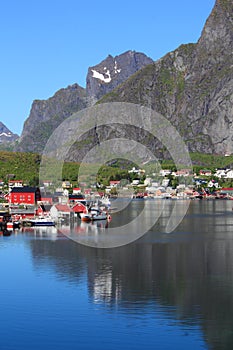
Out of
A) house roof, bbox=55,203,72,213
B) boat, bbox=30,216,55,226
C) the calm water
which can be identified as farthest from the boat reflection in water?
house roof, bbox=55,203,72,213

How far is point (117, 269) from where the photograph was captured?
5091 cm

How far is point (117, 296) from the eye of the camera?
41281 mm

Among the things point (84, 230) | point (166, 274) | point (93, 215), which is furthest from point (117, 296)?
point (93, 215)

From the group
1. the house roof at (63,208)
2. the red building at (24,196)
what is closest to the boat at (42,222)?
the house roof at (63,208)

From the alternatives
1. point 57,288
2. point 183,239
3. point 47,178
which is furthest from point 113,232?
point 47,178

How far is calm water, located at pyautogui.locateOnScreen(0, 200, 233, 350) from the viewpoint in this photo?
33.2 m

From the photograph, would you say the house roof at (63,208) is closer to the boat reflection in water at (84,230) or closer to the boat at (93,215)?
the boat at (93,215)

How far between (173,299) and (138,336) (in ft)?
23.8

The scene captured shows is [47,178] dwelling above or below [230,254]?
above

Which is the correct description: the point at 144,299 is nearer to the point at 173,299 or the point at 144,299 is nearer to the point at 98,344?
the point at 173,299

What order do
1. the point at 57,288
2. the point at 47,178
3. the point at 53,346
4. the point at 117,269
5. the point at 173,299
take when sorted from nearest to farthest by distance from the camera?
the point at 53,346 → the point at 173,299 → the point at 57,288 → the point at 117,269 → the point at 47,178

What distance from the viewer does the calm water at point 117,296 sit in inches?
1308

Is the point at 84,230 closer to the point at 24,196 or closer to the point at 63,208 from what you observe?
the point at 63,208

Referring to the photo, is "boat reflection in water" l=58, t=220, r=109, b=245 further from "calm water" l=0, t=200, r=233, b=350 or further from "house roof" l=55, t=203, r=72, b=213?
"house roof" l=55, t=203, r=72, b=213
